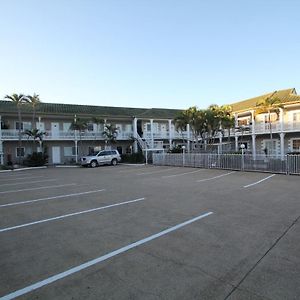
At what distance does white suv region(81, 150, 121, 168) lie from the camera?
27.7 m

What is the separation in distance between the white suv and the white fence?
21.2ft

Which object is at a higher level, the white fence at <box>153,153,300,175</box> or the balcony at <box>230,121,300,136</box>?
the balcony at <box>230,121,300,136</box>

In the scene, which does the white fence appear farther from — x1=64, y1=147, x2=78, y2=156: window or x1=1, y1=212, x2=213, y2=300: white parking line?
x1=64, y1=147, x2=78, y2=156: window

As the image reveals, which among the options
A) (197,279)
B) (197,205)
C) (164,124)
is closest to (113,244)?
(197,279)

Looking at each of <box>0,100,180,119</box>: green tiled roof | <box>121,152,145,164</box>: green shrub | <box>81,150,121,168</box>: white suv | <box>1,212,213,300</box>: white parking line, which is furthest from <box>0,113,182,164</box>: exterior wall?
<box>1,212,213,300</box>: white parking line

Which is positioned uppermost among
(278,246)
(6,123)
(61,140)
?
(6,123)

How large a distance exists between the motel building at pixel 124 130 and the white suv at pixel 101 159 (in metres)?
3.58

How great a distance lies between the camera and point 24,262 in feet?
14.5

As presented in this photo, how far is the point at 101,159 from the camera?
28750mm

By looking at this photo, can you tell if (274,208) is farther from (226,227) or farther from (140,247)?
(140,247)

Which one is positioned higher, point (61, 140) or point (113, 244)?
point (61, 140)

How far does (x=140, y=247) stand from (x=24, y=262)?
1894mm

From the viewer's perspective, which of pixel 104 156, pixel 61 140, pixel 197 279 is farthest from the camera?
pixel 61 140

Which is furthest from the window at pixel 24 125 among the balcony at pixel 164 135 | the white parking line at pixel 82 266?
the white parking line at pixel 82 266
